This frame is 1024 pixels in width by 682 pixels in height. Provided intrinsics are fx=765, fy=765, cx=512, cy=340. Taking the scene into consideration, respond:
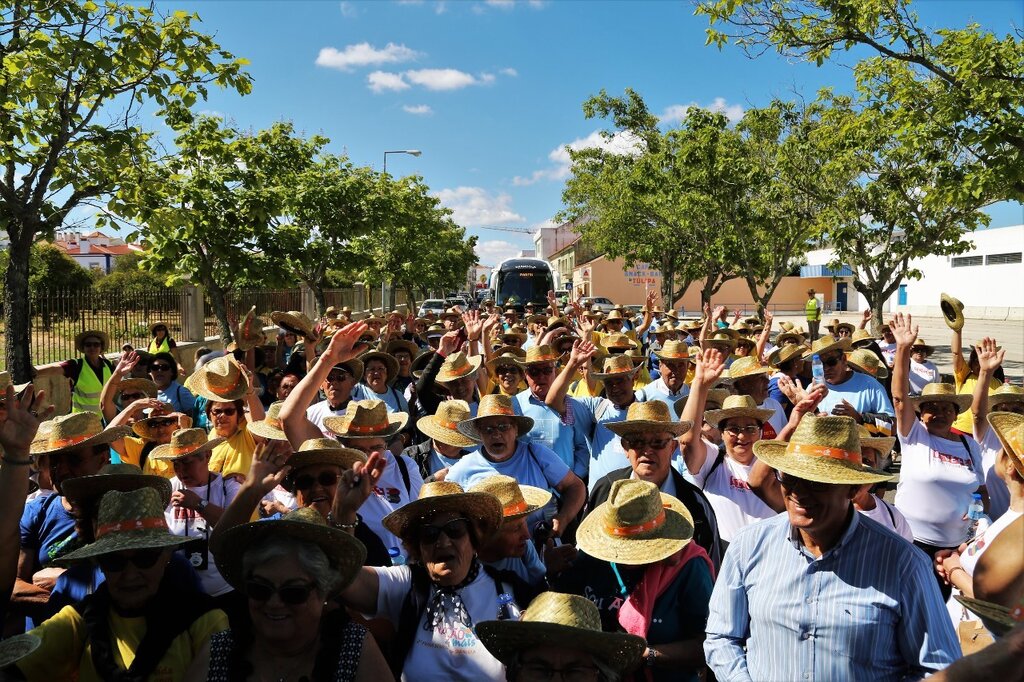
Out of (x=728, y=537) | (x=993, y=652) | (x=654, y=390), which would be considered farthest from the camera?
(x=654, y=390)

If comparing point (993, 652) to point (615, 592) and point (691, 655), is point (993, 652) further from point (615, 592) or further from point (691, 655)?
point (615, 592)

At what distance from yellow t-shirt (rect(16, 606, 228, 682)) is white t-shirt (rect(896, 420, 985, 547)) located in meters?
4.01

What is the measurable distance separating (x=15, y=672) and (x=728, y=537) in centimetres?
310

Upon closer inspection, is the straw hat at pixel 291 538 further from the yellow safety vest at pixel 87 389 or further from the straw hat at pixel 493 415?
the yellow safety vest at pixel 87 389

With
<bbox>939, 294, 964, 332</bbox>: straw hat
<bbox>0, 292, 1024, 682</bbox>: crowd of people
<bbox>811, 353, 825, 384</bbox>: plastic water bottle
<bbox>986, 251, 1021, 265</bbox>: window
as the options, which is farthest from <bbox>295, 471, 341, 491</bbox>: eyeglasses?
<bbox>986, 251, 1021, 265</bbox>: window

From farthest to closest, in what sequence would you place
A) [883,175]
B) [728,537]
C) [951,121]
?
[883,175] → [951,121] → [728,537]

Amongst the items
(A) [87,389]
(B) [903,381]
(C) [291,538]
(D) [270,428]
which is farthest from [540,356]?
(A) [87,389]

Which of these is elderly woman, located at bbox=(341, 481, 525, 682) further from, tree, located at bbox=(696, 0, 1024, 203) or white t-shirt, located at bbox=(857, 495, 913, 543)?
tree, located at bbox=(696, 0, 1024, 203)

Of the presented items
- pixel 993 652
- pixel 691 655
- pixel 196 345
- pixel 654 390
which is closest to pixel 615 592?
pixel 691 655

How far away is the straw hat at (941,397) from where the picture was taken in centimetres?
483

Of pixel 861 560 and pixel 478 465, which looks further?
pixel 478 465

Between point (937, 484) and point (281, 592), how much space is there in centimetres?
395

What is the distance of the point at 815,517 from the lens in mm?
2557

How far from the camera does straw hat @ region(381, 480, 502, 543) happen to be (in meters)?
2.86
